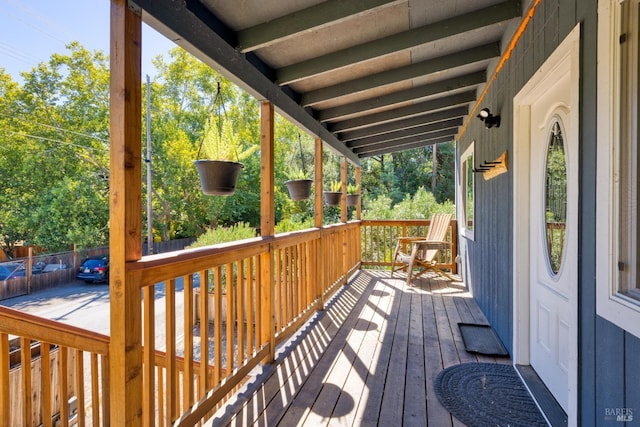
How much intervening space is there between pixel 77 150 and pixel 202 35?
733 centimetres

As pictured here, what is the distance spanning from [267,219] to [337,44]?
1391mm

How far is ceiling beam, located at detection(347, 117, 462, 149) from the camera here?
5008 millimetres

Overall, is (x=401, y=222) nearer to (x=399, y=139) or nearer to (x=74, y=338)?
(x=399, y=139)

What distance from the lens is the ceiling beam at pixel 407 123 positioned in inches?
177

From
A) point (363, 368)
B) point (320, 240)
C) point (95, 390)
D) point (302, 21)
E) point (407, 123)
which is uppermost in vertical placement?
point (407, 123)

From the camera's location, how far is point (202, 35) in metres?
1.70

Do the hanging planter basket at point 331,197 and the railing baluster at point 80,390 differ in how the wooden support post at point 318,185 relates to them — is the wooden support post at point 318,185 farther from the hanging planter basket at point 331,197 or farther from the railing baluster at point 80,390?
the railing baluster at point 80,390

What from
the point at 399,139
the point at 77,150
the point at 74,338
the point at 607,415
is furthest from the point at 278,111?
the point at 77,150

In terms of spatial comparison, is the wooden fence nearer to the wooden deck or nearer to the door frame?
the wooden deck

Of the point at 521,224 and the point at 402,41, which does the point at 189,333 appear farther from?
the point at 402,41

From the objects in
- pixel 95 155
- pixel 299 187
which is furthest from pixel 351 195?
pixel 95 155

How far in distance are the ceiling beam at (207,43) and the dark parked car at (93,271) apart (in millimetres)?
4442

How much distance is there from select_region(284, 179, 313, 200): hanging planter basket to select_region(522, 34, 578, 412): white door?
6.12 feet

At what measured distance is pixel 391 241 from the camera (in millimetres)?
6062
